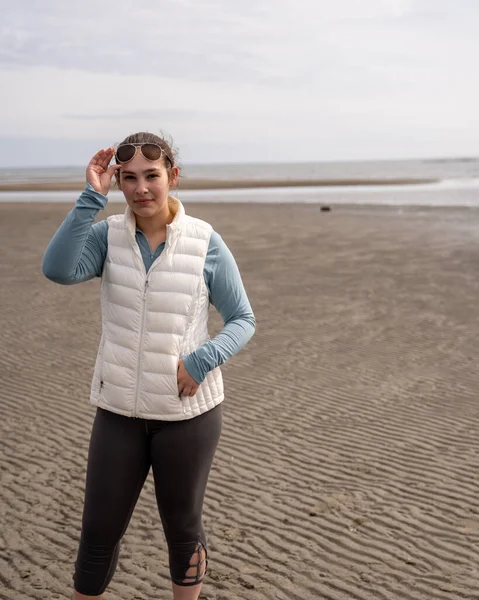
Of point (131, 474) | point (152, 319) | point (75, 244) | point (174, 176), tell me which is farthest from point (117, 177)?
point (131, 474)

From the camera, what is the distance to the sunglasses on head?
254cm

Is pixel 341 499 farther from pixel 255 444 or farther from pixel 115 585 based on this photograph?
Answer: pixel 115 585

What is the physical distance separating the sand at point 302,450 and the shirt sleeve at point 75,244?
1.95 m

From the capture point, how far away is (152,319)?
256cm

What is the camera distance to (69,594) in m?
3.73

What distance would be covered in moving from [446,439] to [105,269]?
163 inches

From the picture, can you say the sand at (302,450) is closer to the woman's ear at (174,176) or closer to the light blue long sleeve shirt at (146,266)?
the light blue long sleeve shirt at (146,266)

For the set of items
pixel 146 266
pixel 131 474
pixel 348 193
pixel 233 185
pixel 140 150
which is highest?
pixel 140 150

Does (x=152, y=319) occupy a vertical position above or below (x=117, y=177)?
below

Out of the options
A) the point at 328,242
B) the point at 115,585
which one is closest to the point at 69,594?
the point at 115,585

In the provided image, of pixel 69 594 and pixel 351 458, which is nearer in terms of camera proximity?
pixel 69 594

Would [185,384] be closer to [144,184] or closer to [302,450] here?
[144,184]

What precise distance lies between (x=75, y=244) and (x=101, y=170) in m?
0.28

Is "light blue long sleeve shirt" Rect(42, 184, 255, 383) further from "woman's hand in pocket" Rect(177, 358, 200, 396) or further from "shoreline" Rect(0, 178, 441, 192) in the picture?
"shoreline" Rect(0, 178, 441, 192)
